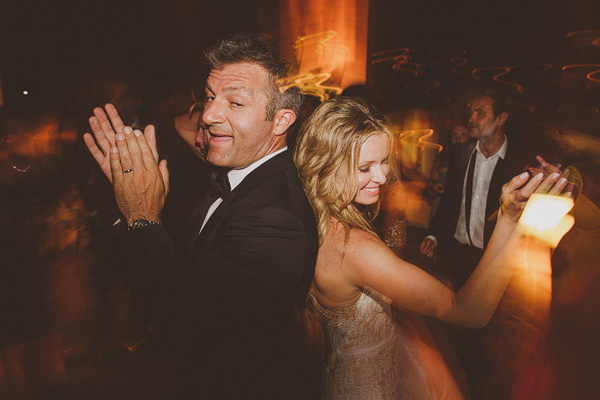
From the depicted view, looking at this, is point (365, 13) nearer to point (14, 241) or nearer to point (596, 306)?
point (596, 306)

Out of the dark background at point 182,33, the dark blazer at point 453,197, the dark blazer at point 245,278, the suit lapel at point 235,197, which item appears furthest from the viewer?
the dark blazer at point 453,197

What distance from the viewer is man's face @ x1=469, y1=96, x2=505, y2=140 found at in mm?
3131

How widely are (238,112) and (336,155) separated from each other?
47cm

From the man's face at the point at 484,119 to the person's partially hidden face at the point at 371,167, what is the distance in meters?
2.21

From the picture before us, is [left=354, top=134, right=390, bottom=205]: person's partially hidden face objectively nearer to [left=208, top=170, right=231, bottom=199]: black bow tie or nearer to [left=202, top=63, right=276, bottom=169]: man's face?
[left=202, top=63, right=276, bottom=169]: man's face

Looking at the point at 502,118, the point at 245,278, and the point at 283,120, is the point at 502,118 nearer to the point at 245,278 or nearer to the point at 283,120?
the point at 283,120

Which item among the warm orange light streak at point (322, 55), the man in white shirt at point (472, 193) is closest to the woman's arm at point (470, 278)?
the man in white shirt at point (472, 193)

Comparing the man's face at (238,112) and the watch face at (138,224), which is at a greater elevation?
the man's face at (238,112)

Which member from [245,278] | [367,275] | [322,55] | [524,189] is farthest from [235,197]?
[322,55]

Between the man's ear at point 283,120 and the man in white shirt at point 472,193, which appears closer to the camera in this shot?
the man's ear at point 283,120

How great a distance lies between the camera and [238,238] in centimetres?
113

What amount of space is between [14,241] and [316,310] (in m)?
2.18

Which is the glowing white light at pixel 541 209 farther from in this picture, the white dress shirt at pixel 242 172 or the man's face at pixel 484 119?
the man's face at pixel 484 119

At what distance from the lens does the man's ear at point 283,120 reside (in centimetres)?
139
